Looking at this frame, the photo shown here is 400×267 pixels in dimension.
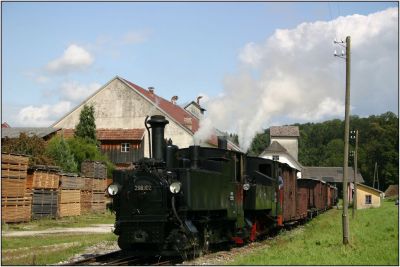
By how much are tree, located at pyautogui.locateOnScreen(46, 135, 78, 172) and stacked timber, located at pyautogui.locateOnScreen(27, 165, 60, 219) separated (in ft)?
23.5

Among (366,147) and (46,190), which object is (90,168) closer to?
(46,190)

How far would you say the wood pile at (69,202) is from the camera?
28312 mm

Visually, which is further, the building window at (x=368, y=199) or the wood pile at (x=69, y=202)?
the building window at (x=368, y=199)

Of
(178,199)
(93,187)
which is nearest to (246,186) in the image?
(178,199)

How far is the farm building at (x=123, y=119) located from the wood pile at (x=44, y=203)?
19043mm

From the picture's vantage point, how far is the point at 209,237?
13.6 m

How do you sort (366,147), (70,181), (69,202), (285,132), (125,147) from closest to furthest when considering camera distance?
(69,202), (70,181), (125,147), (285,132), (366,147)

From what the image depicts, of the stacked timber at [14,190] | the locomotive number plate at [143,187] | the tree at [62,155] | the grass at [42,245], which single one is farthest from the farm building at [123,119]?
the locomotive number plate at [143,187]

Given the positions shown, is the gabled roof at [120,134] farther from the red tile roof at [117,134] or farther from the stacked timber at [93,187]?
the stacked timber at [93,187]

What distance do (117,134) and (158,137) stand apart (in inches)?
1386

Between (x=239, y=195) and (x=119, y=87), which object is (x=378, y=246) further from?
(x=119, y=87)

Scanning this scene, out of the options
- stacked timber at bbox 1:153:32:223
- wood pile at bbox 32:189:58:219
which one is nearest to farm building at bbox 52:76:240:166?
wood pile at bbox 32:189:58:219

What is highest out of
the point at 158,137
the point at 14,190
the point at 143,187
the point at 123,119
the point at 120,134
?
the point at 123,119

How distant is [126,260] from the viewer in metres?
12.6
